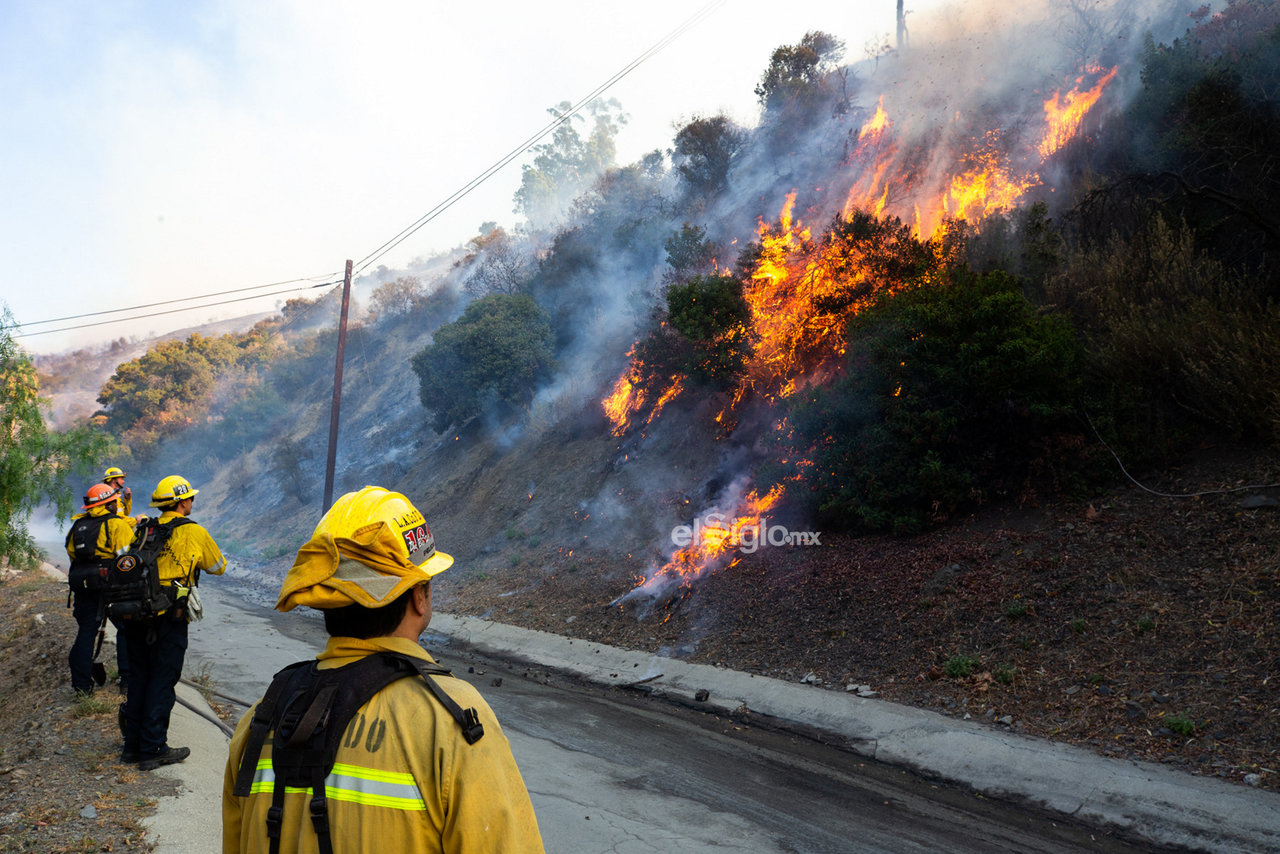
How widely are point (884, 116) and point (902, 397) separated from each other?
19.4 meters

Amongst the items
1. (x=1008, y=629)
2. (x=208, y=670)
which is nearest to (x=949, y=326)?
(x=1008, y=629)

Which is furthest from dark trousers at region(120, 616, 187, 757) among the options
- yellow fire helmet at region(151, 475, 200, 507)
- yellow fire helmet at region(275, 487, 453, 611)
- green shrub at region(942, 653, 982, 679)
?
green shrub at region(942, 653, 982, 679)

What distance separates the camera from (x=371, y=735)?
5.77ft

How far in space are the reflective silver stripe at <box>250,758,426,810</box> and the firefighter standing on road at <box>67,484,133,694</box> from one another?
279 inches

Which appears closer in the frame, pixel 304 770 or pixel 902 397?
pixel 304 770

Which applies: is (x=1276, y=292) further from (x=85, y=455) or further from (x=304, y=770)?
(x=85, y=455)

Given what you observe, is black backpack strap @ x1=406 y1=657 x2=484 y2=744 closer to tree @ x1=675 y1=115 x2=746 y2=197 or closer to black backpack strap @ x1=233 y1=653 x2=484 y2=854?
black backpack strap @ x1=233 y1=653 x2=484 y2=854

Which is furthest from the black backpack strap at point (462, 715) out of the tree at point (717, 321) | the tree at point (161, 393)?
the tree at point (161, 393)

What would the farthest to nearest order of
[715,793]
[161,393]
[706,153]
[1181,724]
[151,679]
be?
1. [161,393]
2. [706,153]
3. [1181,724]
4. [715,793]
5. [151,679]

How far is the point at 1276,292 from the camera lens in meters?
11.7

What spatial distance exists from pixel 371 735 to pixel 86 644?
757cm

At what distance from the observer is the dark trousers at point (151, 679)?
19.4 feet

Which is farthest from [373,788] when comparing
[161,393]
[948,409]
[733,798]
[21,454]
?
[161,393]

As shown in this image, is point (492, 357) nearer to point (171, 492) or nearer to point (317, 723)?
point (171, 492)
